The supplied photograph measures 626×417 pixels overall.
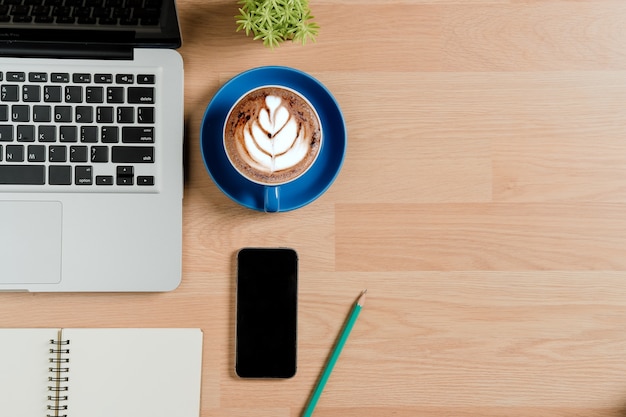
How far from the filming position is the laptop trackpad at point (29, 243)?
73 cm

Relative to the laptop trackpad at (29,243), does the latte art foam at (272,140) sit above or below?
above

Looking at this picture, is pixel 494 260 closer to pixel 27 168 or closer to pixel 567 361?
pixel 567 361

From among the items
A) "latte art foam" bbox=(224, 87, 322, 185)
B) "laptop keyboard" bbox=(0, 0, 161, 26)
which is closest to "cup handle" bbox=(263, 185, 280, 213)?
"latte art foam" bbox=(224, 87, 322, 185)

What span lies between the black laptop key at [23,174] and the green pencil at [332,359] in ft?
1.32

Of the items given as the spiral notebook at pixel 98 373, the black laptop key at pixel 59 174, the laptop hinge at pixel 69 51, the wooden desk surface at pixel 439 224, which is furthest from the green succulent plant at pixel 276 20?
the spiral notebook at pixel 98 373

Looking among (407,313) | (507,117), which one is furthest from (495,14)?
(407,313)

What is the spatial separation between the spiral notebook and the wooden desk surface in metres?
0.02

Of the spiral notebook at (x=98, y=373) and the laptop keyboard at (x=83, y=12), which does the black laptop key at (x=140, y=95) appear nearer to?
the laptop keyboard at (x=83, y=12)

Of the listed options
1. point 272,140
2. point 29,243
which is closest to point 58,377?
point 29,243

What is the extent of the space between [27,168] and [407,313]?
1.60 feet

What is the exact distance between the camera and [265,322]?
0.76 meters

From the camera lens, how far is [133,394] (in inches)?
29.4

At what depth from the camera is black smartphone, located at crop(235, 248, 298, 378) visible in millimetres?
758

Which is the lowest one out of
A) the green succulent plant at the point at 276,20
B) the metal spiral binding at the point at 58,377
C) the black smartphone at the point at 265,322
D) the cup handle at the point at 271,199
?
the metal spiral binding at the point at 58,377
